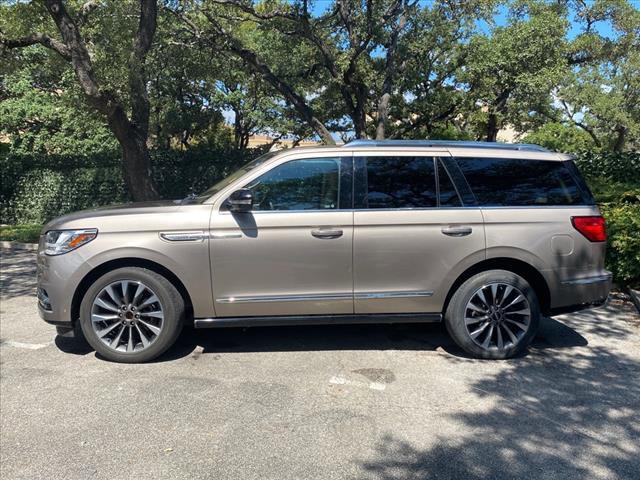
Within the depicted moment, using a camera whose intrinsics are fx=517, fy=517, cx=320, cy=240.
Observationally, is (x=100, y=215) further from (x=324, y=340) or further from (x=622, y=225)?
(x=622, y=225)

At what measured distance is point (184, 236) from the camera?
A: 14.4ft

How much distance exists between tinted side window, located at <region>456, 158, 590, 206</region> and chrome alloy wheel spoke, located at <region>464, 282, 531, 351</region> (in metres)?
0.79

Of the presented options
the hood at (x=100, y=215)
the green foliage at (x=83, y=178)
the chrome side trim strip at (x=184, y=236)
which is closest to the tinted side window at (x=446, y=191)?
the chrome side trim strip at (x=184, y=236)

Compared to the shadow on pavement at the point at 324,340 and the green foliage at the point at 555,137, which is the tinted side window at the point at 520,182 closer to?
the shadow on pavement at the point at 324,340

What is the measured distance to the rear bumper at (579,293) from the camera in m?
4.59

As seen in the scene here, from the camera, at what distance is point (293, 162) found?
180 inches

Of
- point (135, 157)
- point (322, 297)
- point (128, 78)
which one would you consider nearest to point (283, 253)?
point (322, 297)

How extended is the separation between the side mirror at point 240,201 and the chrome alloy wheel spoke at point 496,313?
211cm

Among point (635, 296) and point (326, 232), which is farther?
→ point (635, 296)

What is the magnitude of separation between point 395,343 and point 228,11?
11.2 metres

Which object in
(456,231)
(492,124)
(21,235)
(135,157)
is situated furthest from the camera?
(492,124)

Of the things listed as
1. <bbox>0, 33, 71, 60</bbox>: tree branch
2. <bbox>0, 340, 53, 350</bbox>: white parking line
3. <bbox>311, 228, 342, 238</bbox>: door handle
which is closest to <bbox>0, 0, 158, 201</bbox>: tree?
<bbox>0, 33, 71, 60</bbox>: tree branch

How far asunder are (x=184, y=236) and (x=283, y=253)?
33.5 inches

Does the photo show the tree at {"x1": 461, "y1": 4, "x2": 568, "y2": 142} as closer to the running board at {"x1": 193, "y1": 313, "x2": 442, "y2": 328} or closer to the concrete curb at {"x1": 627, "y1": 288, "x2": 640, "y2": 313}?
the concrete curb at {"x1": 627, "y1": 288, "x2": 640, "y2": 313}
